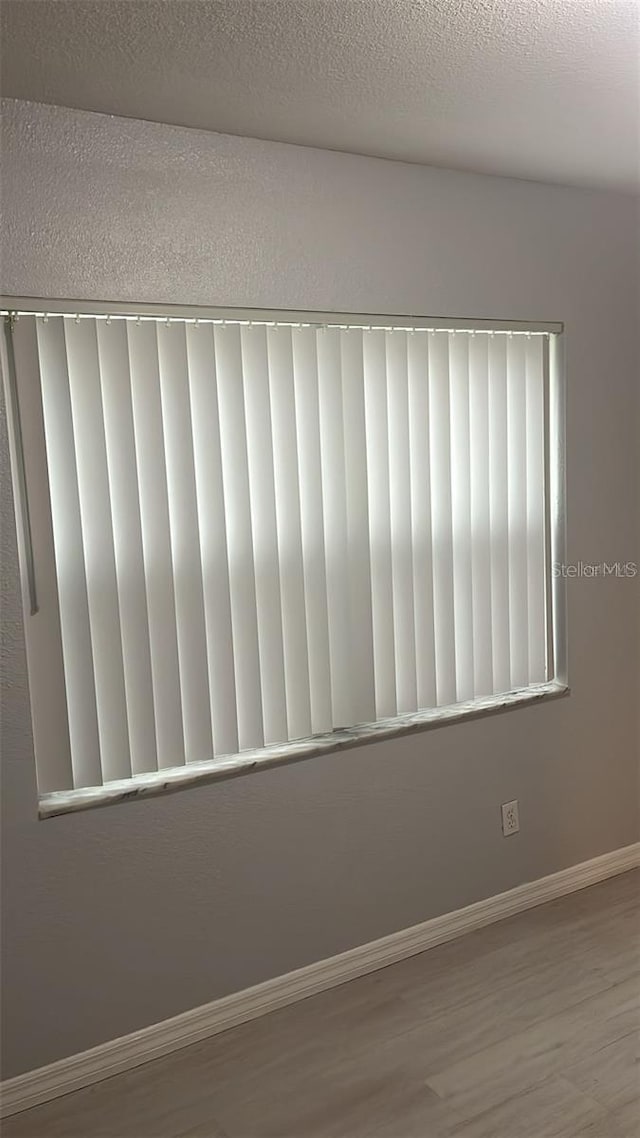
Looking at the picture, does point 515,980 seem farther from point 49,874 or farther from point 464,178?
point 464,178

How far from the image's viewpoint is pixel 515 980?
8.75 feet

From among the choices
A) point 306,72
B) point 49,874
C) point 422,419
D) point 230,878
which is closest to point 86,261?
point 306,72

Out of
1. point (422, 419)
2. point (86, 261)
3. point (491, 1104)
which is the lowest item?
point (491, 1104)

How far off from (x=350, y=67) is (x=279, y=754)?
5.64ft

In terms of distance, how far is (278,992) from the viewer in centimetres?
258

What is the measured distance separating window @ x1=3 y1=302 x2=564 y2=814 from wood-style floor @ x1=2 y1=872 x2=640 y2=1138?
0.74m

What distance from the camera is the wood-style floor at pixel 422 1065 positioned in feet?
7.00

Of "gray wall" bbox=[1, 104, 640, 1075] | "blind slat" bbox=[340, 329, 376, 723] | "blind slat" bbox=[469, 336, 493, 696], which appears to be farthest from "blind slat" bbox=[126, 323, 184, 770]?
"blind slat" bbox=[469, 336, 493, 696]

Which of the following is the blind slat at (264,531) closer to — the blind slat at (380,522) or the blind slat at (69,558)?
the blind slat at (380,522)

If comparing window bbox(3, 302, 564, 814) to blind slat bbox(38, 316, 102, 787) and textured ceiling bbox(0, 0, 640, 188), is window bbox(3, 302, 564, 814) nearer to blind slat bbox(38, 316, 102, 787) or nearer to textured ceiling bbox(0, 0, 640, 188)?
blind slat bbox(38, 316, 102, 787)

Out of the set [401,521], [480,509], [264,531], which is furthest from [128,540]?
[480,509]

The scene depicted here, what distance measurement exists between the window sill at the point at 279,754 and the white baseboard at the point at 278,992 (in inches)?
25.1

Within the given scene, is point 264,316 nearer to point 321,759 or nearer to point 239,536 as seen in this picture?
point 239,536

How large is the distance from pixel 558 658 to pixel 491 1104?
143 cm
